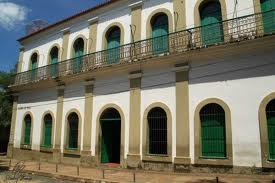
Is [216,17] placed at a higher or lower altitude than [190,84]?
higher

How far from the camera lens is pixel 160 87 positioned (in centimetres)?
1252

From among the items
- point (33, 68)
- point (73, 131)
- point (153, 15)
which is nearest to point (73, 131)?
point (73, 131)

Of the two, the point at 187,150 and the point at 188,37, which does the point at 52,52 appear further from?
the point at 187,150

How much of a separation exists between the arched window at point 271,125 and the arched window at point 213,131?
1.56m

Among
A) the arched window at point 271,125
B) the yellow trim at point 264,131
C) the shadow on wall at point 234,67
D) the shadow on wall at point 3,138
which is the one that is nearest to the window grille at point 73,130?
the shadow on wall at point 234,67

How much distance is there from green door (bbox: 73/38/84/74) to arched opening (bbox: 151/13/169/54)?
4388mm

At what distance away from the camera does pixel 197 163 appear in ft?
35.9

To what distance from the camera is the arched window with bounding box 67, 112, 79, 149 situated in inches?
615

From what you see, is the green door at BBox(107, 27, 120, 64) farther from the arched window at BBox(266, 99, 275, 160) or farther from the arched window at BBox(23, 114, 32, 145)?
the arched window at BBox(23, 114, 32, 145)

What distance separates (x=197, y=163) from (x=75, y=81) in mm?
8237

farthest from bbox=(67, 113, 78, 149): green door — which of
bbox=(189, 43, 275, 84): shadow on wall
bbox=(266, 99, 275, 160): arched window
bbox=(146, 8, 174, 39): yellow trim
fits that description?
bbox=(266, 99, 275, 160): arched window

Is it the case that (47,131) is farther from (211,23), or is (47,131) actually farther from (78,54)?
(211,23)

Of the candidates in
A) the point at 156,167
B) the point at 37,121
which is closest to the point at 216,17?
the point at 156,167

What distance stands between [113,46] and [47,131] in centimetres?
673
